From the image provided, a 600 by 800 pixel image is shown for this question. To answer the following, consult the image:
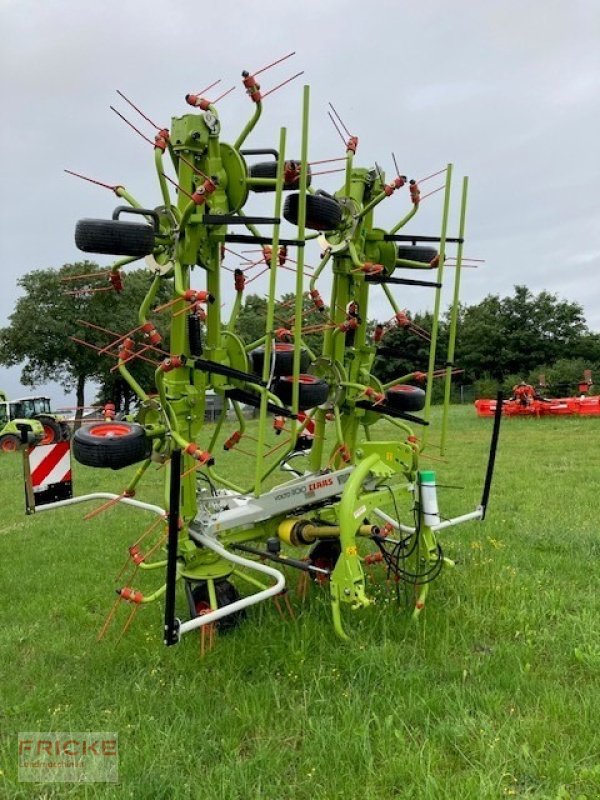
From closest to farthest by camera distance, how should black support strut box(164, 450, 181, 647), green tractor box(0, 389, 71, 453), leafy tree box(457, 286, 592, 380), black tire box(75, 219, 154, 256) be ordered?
black support strut box(164, 450, 181, 647)
black tire box(75, 219, 154, 256)
green tractor box(0, 389, 71, 453)
leafy tree box(457, 286, 592, 380)

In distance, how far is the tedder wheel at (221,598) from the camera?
5272mm

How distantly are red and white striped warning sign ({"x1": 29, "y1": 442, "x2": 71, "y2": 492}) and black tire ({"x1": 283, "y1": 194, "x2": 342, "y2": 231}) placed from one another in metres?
2.38

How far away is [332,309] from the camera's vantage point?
6.22m

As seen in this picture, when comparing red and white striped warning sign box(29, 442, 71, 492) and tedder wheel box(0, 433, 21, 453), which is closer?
red and white striped warning sign box(29, 442, 71, 492)

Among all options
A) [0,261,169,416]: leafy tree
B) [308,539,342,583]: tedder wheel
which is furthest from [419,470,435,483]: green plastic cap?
[0,261,169,416]: leafy tree

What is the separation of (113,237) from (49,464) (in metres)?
1.76

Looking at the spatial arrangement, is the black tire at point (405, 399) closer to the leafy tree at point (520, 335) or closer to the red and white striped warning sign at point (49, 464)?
the red and white striped warning sign at point (49, 464)

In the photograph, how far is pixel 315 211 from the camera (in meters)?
5.18

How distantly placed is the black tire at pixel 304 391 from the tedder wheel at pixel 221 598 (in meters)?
1.51

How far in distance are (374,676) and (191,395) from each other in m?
2.30

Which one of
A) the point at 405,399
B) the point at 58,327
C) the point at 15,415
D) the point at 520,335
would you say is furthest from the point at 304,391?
the point at 520,335

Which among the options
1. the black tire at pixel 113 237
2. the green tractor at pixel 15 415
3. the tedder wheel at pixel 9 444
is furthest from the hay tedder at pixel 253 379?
the tedder wheel at pixel 9 444

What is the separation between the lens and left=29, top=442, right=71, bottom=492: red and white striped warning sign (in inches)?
195

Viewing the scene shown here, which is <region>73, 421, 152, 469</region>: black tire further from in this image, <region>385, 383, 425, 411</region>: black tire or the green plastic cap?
<region>385, 383, 425, 411</region>: black tire
